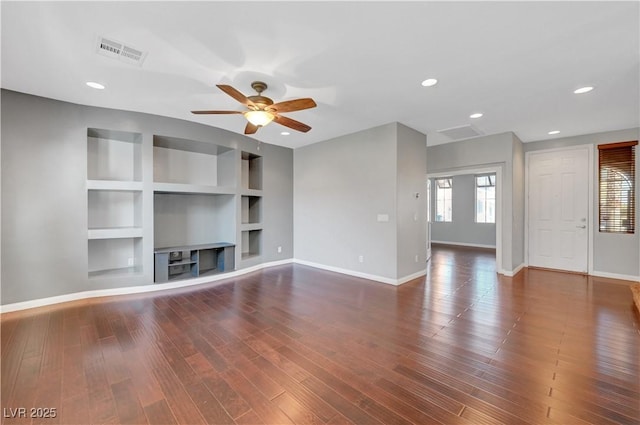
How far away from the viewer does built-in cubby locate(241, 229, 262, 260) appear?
5766mm

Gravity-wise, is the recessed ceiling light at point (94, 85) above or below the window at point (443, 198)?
above

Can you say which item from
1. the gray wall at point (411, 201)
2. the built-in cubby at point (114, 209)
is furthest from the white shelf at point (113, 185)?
the gray wall at point (411, 201)

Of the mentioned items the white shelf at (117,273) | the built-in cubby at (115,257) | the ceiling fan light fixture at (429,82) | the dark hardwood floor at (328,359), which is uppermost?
the ceiling fan light fixture at (429,82)

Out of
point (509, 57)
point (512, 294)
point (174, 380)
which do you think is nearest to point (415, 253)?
point (512, 294)

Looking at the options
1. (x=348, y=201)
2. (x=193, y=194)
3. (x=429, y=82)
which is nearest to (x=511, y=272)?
(x=348, y=201)

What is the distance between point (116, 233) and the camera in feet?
13.0

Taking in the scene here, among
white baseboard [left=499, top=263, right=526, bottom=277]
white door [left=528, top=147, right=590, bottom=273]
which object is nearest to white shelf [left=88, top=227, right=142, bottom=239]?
white baseboard [left=499, top=263, right=526, bottom=277]

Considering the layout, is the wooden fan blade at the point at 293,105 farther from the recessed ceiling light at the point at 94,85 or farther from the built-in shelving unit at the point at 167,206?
the built-in shelving unit at the point at 167,206

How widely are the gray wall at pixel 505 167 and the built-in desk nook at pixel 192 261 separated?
5.14 meters

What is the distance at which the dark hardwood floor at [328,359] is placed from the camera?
66.4 inches

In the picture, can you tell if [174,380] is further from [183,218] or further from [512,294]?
[512,294]

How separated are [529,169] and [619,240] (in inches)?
76.6

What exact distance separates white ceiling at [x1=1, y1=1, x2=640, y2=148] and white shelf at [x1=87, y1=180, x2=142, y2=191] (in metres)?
1.11

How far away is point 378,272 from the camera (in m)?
4.67
